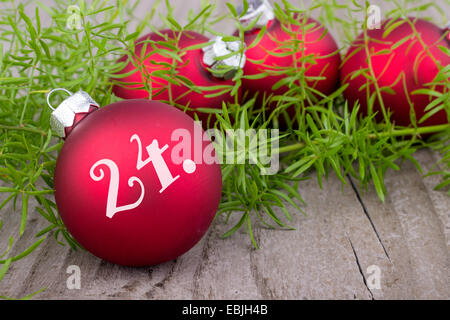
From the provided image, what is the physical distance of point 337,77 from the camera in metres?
0.82

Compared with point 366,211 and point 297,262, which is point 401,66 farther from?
point 297,262

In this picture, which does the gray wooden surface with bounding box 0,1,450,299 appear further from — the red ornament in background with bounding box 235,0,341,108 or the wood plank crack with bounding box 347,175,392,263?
the red ornament in background with bounding box 235,0,341,108

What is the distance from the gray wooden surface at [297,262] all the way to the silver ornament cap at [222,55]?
0.19 meters

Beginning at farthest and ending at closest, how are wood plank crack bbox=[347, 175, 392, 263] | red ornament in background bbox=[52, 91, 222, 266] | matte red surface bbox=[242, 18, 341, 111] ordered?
matte red surface bbox=[242, 18, 341, 111]
wood plank crack bbox=[347, 175, 392, 263]
red ornament in background bbox=[52, 91, 222, 266]

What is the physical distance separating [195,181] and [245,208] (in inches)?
4.4

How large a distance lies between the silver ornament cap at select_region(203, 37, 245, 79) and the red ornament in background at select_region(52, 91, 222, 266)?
0.14 meters

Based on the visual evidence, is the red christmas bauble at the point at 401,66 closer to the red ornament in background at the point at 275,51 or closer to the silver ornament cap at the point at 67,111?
the red ornament in background at the point at 275,51

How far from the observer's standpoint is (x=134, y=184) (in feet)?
1.78

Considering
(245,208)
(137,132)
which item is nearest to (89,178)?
(137,132)

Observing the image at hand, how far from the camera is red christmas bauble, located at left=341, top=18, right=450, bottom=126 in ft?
2.45

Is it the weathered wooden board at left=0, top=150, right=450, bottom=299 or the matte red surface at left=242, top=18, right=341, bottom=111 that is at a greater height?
the matte red surface at left=242, top=18, right=341, bottom=111

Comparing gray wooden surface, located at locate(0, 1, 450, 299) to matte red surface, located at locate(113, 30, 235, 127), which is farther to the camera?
matte red surface, located at locate(113, 30, 235, 127)

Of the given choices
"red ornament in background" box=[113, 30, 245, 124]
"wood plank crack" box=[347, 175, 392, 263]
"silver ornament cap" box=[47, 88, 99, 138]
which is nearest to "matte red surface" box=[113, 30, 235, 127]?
"red ornament in background" box=[113, 30, 245, 124]

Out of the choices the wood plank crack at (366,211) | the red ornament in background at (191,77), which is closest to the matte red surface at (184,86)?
the red ornament in background at (191,77)
